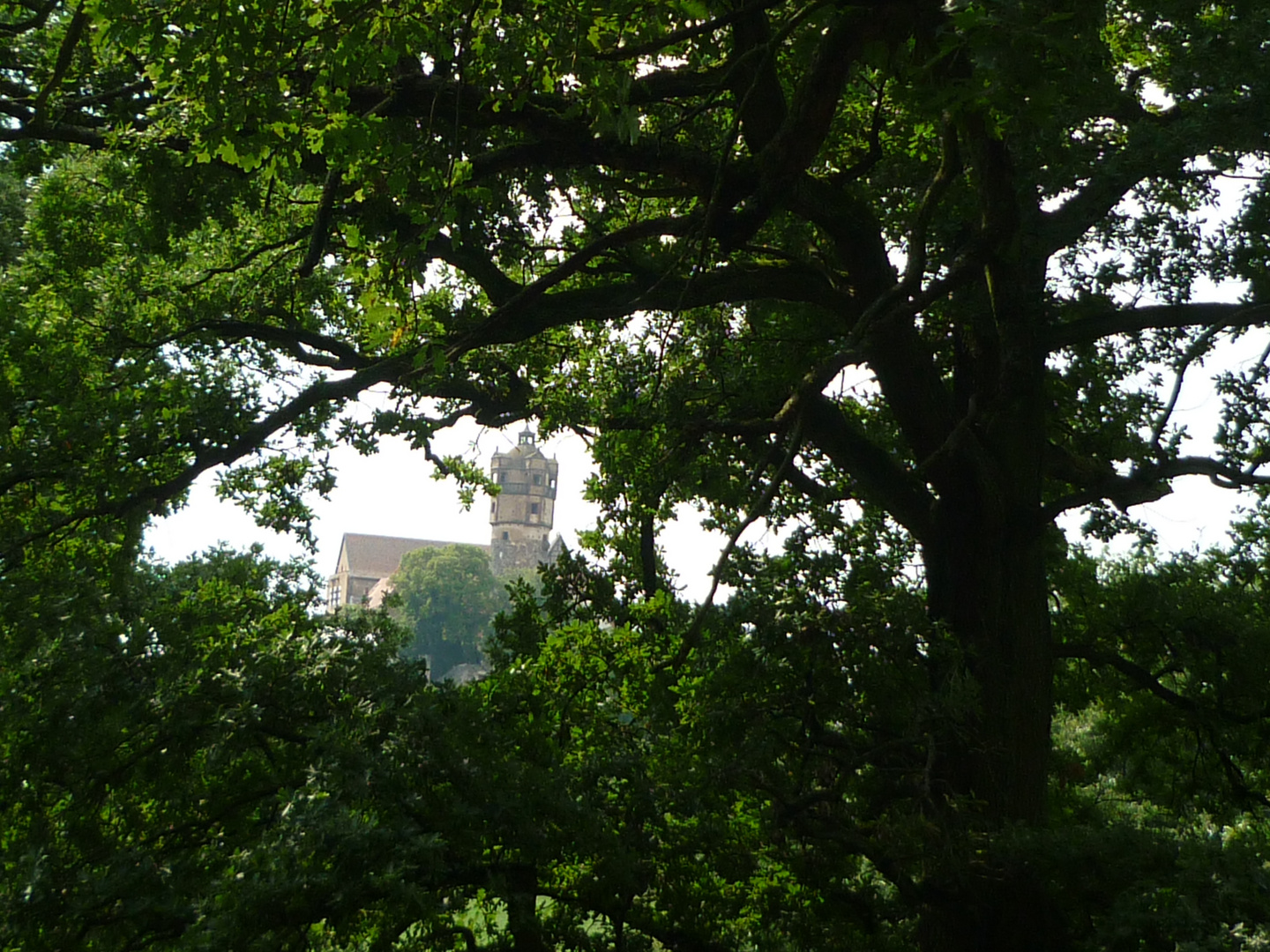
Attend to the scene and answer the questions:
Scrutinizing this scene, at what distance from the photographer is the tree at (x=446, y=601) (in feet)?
323

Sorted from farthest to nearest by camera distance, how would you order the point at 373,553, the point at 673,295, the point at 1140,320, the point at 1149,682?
the point at 373,553, the point at 1149,682, the point at 673,295, the point at 1140,320

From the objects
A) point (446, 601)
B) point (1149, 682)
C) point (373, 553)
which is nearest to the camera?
point (1149, 682)

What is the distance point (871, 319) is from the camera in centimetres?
586

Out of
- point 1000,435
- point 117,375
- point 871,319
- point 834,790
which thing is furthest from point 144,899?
point 1000,435

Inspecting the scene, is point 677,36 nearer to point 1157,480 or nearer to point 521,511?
point 1157,480

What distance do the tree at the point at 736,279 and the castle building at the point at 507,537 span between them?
112 m

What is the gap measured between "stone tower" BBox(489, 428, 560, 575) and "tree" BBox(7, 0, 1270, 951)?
113m

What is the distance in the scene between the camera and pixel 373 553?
4921 inches

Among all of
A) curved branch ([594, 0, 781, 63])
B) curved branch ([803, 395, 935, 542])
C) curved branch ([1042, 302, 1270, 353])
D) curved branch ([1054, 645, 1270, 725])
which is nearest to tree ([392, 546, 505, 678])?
curved branch ([803, 395, 935, 542])

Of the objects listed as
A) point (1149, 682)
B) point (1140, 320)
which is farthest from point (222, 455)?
point (1149, 682)

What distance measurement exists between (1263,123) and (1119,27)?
3.38 m

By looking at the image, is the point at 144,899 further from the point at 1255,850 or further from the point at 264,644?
the point at 1255,850

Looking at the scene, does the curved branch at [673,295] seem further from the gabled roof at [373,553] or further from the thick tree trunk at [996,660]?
the gabled roof at [373,553]

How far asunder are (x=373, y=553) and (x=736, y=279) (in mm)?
120923
